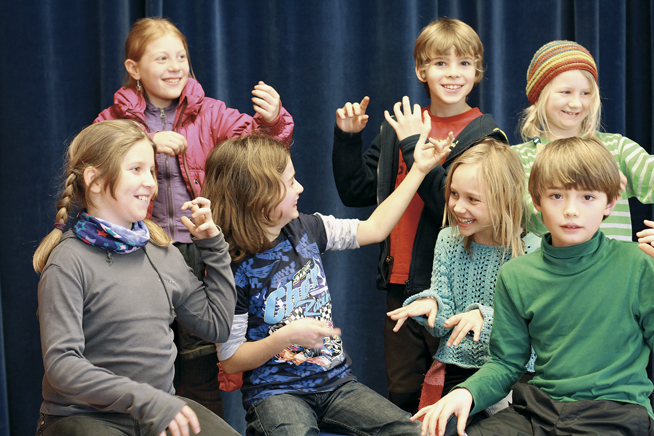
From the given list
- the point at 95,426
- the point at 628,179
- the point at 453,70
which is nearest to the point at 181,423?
the point at 95,426

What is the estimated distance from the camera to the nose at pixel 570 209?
4.17 feet

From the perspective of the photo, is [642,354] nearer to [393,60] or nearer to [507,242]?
[507,242]

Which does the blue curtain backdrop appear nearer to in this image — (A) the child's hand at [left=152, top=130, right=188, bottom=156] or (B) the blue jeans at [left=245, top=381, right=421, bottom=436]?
(A) the child's hand at [left=152, top=130, right=188, bottom=156]

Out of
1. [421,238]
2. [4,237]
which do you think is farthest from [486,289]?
[4,237]

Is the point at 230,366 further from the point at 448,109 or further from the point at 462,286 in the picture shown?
the point at 448,109

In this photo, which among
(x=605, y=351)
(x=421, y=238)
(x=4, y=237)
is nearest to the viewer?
(x=605, y=351)

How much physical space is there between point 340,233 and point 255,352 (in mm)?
456

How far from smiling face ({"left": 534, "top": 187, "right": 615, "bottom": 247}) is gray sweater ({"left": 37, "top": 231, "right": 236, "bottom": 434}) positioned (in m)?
0.79

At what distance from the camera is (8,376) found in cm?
229

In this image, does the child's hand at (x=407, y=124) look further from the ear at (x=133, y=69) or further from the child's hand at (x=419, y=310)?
the ear at (x=133, y=69)

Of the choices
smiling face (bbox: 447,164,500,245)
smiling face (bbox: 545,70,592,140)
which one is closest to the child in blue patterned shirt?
smiling face (bbox: 447,164,500,245)

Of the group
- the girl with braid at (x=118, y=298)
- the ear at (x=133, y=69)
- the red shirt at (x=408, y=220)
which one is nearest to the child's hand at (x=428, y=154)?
the red shirt at (x=408, y=220)

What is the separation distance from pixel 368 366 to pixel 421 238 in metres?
0.99

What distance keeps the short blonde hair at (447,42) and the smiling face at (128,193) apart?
1032 millimetres
